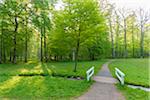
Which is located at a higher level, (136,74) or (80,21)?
(80,21)

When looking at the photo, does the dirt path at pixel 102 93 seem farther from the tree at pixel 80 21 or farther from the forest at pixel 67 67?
the tree at pixel 80 21

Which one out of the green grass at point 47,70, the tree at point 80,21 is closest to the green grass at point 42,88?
the green grass at point 47,70

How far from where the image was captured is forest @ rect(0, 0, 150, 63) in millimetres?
17297

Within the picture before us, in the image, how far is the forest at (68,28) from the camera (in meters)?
17.3

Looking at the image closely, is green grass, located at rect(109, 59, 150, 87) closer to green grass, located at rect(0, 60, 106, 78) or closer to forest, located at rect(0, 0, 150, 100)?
forest, located at rect(0, 0, 150, 100)

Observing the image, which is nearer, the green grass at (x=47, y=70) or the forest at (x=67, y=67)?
the forest at (x=67, y=67)

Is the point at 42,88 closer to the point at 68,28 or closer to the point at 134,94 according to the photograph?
the point at 134,94

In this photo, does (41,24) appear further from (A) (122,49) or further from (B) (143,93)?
(A) (122,49)

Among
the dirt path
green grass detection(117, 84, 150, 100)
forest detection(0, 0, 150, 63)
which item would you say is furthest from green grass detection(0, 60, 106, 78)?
green grass detection(117, 84, 150, 100)

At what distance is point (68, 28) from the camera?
57.9 feet

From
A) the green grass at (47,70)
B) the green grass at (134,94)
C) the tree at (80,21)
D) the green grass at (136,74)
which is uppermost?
the tree at (80,21)

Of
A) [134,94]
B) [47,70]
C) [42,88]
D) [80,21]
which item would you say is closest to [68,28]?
[80,21]

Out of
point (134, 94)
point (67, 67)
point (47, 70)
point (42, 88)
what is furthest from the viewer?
point (67, 67)

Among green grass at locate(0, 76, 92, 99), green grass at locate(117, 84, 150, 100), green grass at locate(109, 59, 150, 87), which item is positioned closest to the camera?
green grass at locate(117, 84, 150, 100)
